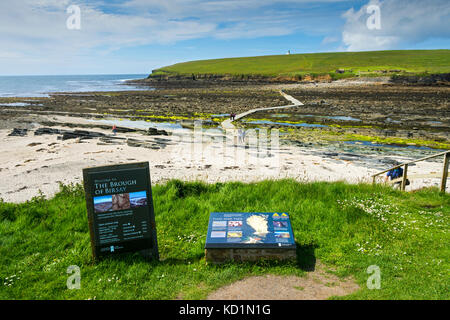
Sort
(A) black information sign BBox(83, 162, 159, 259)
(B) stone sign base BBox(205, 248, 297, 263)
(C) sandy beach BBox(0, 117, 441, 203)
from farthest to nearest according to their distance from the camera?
(C) sandy beach BBox(0, 117, 441, 203)
(B) stone sign base BBox(205, 248, 297, 263)
(A) black information sign BBox(83, 162, 159, 259)

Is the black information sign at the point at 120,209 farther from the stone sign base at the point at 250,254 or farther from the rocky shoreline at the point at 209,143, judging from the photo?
the rocky shoreline at the point at 209,143

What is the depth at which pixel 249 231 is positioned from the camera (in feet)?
20.7

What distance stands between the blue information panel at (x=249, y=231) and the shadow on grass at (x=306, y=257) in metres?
0.46

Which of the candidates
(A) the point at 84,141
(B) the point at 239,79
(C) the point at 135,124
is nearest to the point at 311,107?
(C) the point at 135,124

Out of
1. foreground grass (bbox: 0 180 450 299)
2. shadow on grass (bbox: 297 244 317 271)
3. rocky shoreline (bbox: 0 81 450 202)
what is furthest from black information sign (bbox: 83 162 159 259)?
rocky shoreline (bbox: 0 81 450 202)

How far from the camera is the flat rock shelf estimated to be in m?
5.97

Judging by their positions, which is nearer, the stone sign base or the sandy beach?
Result: the stone sign base

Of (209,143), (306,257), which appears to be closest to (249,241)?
(306,257)

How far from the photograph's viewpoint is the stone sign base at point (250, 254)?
6.00 meters

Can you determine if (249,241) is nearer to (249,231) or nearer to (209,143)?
(249,231)

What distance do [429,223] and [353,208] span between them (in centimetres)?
171

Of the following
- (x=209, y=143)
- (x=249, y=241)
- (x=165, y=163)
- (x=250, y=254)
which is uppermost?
(x=249, y=241)

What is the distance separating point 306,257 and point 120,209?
3.78 m

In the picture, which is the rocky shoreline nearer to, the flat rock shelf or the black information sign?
the flat rock shelf
